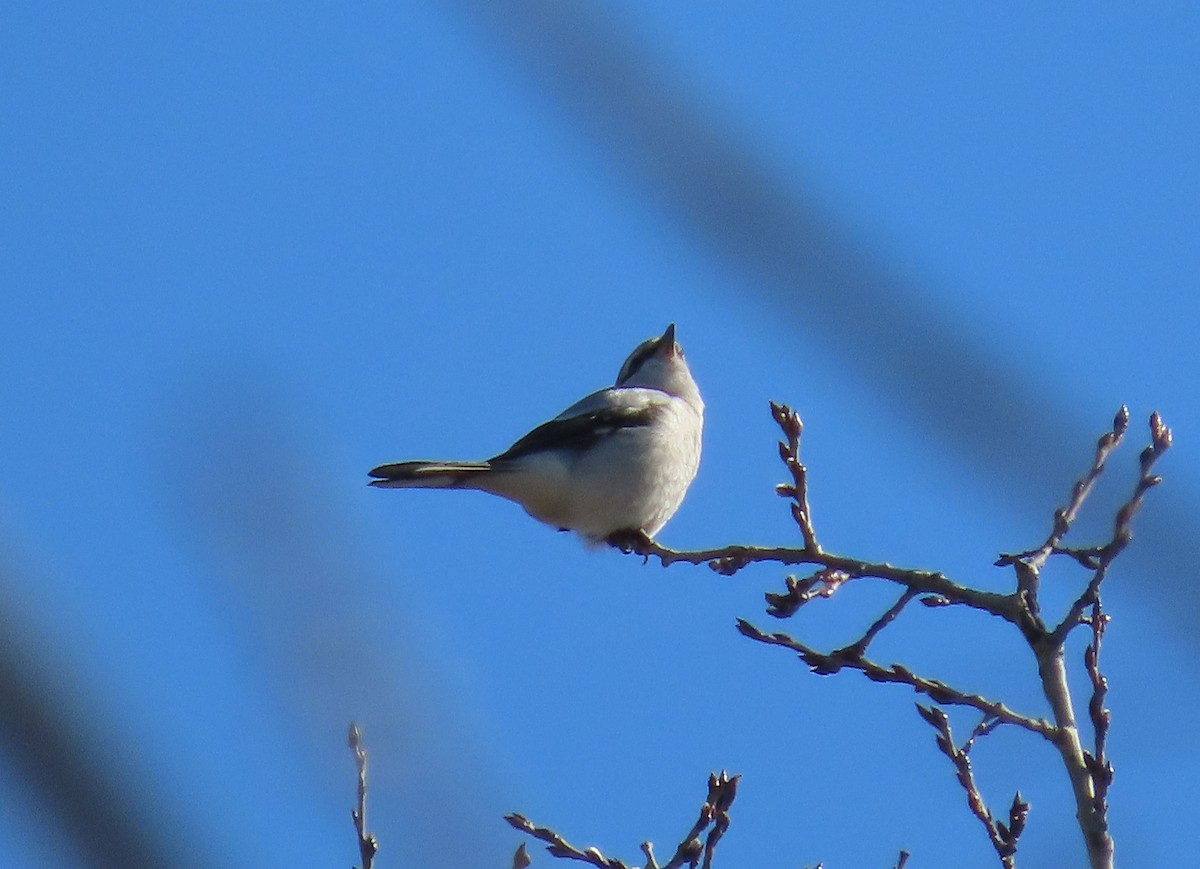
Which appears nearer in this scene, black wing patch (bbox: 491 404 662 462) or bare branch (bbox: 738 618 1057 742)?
bare branch (bbox: 738 618 1057 742)

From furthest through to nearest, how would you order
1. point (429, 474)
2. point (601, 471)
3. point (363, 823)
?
point (601, 471)
point (429, 474)
point (363, 823)

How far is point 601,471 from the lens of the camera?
23.6 feet

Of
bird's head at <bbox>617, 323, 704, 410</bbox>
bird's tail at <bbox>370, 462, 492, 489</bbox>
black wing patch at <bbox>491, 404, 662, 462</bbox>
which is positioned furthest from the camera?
bird's head at <bbox>617, 323, 704, 410</bbox>

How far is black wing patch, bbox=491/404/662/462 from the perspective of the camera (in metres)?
7.30

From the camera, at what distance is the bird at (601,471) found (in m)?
7.14

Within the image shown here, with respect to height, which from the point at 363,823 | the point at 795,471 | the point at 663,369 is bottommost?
the point at 363,823

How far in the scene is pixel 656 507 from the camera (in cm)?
742

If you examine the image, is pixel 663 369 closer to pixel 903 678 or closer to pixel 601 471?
pixel 601 471

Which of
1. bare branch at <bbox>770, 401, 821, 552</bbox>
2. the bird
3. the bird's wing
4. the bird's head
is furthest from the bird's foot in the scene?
bare branch at <bbox>770, 401, 821, 552</bbox>

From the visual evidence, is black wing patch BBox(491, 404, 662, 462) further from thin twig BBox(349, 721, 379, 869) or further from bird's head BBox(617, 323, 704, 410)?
thin twig BBox(349, 721, 379, 869)

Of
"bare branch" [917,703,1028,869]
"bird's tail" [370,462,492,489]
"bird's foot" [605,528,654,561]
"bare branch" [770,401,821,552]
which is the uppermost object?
"bird's foot" [605,528,654,561]

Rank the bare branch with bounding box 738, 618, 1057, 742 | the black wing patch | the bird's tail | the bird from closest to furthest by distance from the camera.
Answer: the bare branch with bounding box 738, 618, 1057, 742 → the bird's tail → the bird → the black wing patch

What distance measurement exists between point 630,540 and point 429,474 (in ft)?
4.30

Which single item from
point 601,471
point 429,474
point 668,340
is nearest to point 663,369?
point 668,340
